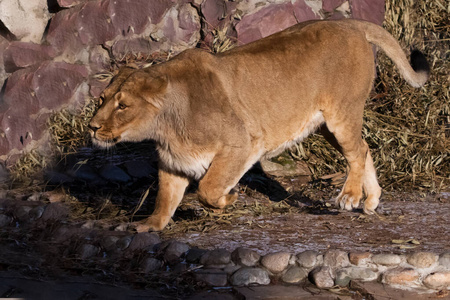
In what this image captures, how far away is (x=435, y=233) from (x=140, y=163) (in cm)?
287

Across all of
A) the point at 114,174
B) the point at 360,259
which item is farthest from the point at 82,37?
the point at 360,259

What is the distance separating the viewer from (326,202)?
21.2ft

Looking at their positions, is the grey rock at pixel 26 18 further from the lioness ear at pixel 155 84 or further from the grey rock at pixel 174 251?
the grey rock at pixel 174 251

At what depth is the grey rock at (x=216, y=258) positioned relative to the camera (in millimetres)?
4582

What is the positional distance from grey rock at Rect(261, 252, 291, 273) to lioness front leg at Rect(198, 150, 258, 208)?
690mm

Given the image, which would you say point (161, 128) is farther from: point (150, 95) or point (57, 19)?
point (57, 19)

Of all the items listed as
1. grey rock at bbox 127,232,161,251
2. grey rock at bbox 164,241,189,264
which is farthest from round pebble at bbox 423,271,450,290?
grey rock at bbox 127,232,161,251

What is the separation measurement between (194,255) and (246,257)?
327 millimetres

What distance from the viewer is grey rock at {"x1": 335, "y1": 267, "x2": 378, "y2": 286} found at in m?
4.37

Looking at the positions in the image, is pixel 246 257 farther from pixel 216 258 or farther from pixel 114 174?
pixel 114 174

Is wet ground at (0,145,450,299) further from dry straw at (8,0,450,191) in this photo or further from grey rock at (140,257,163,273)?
dry straw at (8,0,450,191)

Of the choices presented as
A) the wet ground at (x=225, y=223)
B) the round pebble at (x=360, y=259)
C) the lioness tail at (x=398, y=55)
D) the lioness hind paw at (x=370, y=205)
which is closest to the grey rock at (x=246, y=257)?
the wet ground at (x=225, y=223)

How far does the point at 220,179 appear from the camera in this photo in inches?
201

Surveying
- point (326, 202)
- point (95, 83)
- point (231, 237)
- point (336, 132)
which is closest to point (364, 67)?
point (336, 132)
